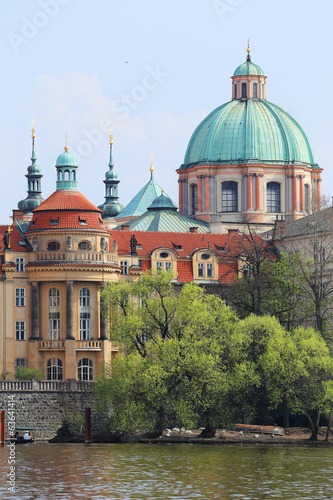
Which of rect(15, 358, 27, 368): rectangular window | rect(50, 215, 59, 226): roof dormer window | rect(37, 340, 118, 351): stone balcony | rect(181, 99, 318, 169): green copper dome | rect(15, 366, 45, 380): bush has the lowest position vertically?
rect(15, 366, 45, 380): bush

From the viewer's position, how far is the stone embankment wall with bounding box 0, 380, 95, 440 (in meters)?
114

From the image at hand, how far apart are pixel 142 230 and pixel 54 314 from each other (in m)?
27.2

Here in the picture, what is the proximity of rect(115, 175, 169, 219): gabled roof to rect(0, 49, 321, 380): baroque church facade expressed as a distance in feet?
0.52

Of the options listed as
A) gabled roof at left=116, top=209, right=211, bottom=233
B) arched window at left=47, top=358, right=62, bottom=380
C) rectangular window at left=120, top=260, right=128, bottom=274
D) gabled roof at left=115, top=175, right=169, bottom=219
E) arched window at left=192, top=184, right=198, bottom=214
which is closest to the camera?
arched window at left=47, top=358, right=62, bottom=380

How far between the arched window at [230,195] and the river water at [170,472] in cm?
5991

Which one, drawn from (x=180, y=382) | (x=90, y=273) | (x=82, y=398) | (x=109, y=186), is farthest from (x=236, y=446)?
(x=109, y=186)

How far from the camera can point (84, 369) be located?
418 feet

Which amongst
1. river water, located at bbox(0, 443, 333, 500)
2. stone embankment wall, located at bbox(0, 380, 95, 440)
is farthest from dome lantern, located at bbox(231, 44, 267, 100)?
river water, located at bbox(0, 443, 333, 500)

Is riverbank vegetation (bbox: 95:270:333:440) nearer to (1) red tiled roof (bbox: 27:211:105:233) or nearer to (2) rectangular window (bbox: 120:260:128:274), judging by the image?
(1) red tiled roof (bbox: 27:211:105:233)

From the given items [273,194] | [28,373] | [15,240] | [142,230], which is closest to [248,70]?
[273,194]

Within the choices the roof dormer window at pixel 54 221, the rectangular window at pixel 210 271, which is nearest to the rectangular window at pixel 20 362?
the roof dormer window at pixel 54 221

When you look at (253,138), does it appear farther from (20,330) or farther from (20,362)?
(20,362)

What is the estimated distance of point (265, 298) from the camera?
122 m

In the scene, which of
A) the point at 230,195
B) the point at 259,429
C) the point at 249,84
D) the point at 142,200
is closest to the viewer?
the point at 259,429
